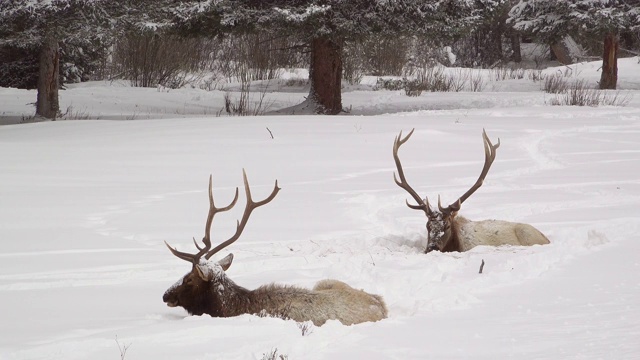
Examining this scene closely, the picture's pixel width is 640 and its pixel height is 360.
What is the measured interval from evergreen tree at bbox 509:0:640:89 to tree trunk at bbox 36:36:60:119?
1143cm

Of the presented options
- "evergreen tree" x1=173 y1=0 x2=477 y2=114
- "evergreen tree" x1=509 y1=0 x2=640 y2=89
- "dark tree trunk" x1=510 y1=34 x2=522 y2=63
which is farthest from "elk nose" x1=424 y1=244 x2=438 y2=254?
"dark tree trunk" x1=510 y1=34 x2=522 y2=63

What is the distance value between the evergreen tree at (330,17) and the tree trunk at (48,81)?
2.09m

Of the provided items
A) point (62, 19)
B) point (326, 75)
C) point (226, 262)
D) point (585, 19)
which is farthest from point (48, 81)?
point (585, 19)

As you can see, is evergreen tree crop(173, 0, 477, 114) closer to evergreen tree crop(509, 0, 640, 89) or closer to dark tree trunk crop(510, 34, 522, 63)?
evergreen tree crop(509, 0, 640, 89)

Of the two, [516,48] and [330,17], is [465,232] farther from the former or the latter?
[516,48]

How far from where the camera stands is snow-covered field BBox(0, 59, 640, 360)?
4.36 meters

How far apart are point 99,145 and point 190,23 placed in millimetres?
→ 4343

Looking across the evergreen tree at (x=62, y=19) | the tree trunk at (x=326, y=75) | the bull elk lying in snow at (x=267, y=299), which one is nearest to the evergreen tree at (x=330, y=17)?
the tree trunk at (x=326, y=75)

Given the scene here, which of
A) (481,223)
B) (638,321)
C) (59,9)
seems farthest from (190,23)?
(638,321)

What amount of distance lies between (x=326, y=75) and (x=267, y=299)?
1190 cm

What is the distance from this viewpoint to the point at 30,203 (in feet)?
26.9

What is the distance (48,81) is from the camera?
15.1 m

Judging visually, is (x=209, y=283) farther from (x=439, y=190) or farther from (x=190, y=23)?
(x=190, y=23)

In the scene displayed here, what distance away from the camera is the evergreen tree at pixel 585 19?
20.0m
